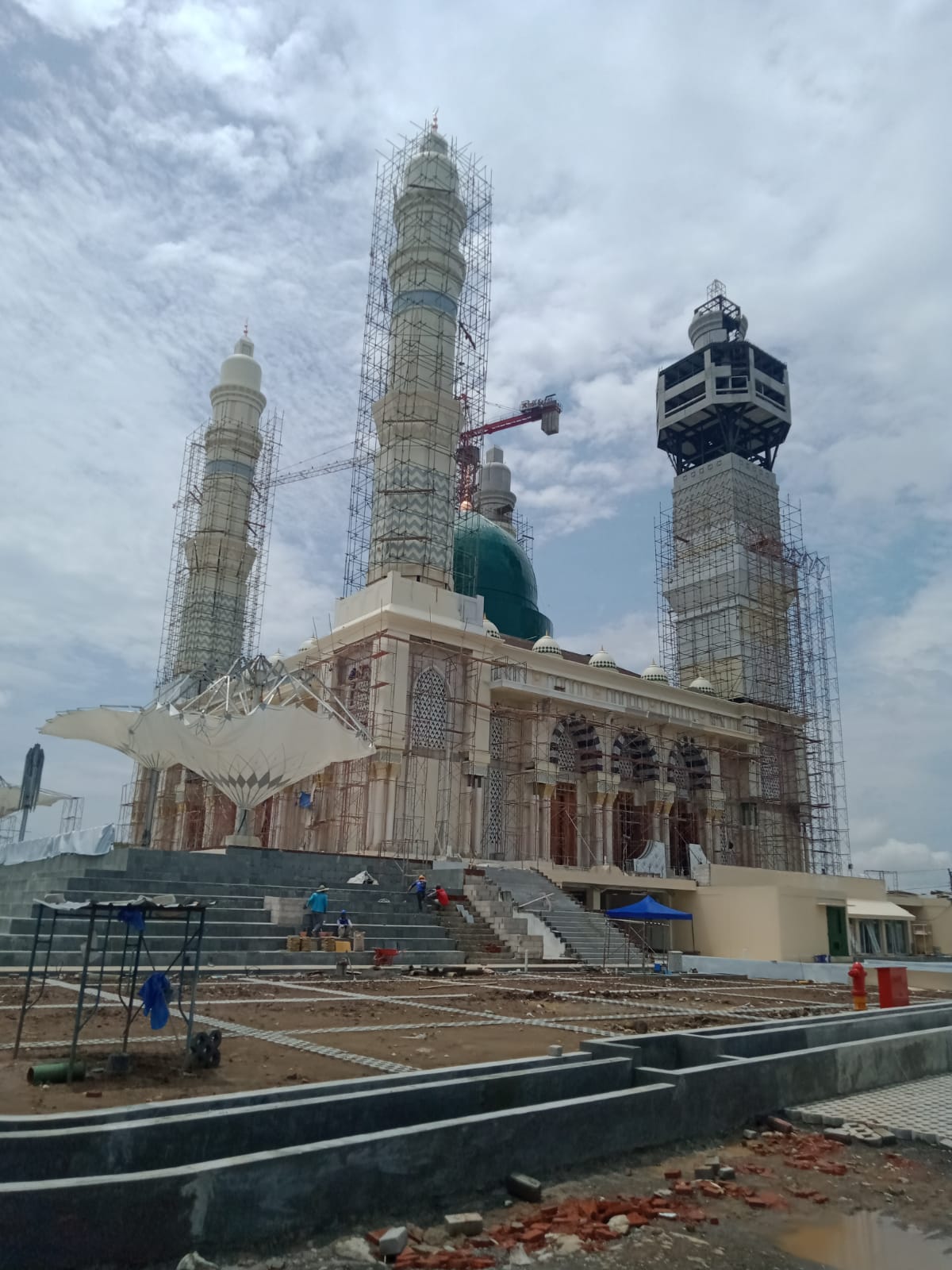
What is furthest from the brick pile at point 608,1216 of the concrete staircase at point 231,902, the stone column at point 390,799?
the stone column at point 390,799

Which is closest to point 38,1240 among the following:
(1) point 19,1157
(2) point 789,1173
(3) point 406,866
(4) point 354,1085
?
(1) point 19,1157

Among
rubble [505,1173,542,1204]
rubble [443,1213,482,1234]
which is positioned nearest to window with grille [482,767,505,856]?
rubble [505,1173,542,1204]

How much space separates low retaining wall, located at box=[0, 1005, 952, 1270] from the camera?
11.8ft

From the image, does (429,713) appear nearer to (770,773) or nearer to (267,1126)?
(770,773)

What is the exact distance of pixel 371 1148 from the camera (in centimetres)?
427

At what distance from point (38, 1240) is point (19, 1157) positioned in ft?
2.18

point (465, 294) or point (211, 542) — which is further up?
point (465, 294)

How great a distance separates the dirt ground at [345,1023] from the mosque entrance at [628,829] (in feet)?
61.0

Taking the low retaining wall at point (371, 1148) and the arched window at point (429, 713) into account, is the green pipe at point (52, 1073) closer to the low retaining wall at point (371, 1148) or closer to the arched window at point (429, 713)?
the low retaining wall at point (371, 1148)

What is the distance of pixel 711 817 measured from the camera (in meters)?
37.0

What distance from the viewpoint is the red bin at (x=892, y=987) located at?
11.8m

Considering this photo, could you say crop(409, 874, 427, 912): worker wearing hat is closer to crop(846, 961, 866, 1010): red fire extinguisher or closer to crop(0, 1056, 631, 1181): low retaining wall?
crop(846, 961, 866, 1010): red fire extinguisher

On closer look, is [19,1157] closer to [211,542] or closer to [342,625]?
[342,625]

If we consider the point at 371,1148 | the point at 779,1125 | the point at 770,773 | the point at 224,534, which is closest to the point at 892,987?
the point at 779,1125
